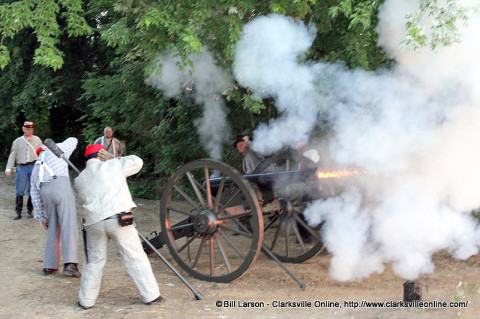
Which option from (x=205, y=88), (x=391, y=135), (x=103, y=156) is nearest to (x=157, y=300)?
(x=103, y=156)

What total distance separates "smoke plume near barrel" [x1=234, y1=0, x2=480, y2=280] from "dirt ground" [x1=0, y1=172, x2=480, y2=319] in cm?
32

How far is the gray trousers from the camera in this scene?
5992 millimetres

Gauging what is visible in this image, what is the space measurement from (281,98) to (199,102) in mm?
3263

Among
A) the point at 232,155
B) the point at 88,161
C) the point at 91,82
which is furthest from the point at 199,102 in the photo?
the point at 88,161

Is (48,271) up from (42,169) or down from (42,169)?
down

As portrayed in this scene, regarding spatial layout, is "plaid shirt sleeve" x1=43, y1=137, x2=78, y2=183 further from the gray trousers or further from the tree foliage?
the tree foliage

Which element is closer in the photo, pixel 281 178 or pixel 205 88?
pixel 281 178

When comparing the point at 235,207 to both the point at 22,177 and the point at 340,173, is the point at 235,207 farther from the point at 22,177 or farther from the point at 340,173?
the point at 22,177

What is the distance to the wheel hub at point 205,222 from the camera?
586 cm

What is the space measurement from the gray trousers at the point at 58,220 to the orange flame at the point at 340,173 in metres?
2.77

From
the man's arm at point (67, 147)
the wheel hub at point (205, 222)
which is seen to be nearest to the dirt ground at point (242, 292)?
the wheel hub at point (205, 222)

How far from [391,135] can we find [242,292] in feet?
7.58

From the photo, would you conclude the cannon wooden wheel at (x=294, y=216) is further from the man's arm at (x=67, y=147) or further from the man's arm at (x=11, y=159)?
the man's arm at (x=11, y=159)

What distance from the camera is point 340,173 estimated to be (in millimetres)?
6191
